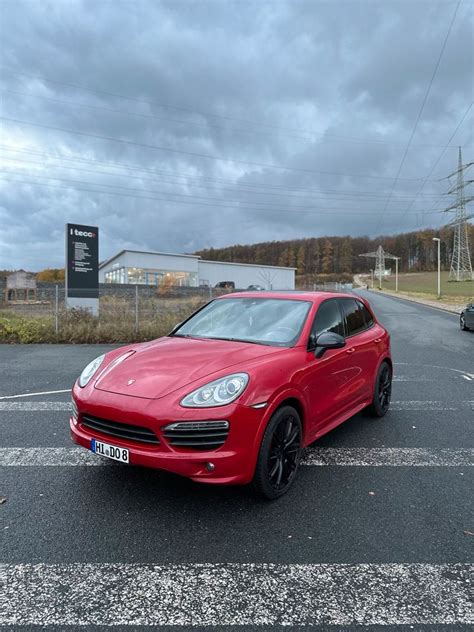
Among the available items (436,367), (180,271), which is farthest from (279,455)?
(180,271)

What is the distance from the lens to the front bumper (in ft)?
9.91

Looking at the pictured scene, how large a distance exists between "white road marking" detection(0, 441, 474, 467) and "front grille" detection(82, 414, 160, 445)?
85cm

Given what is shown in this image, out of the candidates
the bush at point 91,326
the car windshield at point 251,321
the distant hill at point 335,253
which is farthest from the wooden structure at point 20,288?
the distant hill at point 335,253

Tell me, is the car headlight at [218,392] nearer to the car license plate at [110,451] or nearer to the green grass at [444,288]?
the car license plate at [110,451]

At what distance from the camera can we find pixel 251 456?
10.4 feet

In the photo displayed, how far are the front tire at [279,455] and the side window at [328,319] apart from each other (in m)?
0.93

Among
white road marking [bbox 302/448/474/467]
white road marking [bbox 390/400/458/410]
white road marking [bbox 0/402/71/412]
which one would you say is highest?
white road marking [bbox 0/402/71/412]

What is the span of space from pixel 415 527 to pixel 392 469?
1.00m

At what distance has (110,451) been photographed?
10.6 ft

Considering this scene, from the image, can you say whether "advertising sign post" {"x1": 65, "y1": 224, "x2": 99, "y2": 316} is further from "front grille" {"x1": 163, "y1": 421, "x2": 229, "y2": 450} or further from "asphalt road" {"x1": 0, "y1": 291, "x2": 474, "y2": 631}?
"front grille" {"x1": 163, "y1": 421, "x2": 229, "y2": 450}

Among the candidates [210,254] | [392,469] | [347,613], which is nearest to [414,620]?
[347,613]

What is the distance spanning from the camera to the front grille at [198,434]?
3.03 metres

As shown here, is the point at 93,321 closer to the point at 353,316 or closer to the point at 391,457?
the point at 353,316

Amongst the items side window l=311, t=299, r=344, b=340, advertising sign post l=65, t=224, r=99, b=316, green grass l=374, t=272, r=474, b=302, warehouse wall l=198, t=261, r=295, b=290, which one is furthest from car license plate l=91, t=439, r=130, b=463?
warehouse wall l=198, t=261, r=295, b=290
